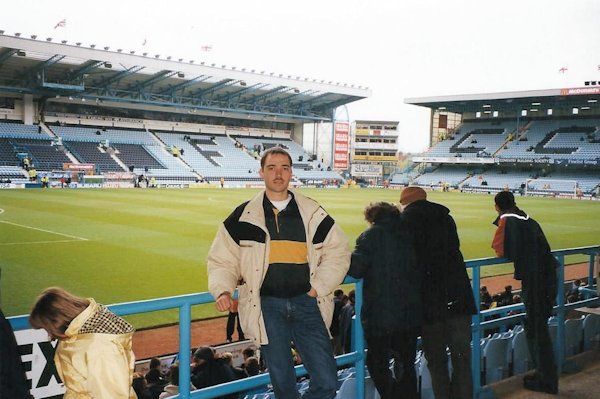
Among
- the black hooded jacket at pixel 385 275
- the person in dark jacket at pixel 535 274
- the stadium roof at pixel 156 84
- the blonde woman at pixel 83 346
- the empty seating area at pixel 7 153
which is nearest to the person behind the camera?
the blonde woman at pixel 83 346

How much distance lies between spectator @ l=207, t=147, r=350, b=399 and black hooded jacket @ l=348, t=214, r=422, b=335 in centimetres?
37

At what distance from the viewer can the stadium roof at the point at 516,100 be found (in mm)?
51372

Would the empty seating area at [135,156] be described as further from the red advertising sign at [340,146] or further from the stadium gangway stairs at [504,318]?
the stadium gangway stairs at [504,318]

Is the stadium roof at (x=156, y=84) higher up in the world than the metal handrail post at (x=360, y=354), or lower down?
higher up

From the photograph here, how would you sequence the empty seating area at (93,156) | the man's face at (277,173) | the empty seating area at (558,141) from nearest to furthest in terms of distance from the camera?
the man's face at (277,173), the empty seating area at (93,156), the empty seating area at (558,141)

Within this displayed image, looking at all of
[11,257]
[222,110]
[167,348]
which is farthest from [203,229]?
[222,110]

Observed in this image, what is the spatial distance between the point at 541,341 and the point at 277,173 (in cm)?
276

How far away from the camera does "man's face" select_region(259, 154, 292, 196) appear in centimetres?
300

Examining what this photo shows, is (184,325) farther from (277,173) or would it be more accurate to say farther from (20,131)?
(20,131)

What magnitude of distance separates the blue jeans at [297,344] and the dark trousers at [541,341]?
2157mm

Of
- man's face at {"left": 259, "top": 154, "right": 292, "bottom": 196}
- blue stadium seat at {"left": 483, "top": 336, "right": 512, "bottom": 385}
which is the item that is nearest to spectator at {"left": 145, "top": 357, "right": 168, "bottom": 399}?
man's face at {"left": 259, "top": 154, "right": 292, "bottom": 196}

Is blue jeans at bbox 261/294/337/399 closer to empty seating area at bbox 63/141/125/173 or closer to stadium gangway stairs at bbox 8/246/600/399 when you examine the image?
stadium gangway stairs at bbox 8/246/600/399

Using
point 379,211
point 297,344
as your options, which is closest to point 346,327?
point 379,211

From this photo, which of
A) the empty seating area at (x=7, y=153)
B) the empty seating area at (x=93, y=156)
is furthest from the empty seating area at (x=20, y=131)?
the empty seating area at (x=93, y=156)
